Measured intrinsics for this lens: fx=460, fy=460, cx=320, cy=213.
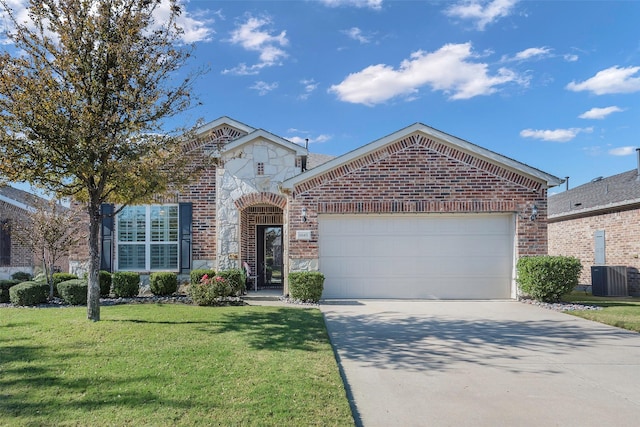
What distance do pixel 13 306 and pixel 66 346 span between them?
5.75 meters

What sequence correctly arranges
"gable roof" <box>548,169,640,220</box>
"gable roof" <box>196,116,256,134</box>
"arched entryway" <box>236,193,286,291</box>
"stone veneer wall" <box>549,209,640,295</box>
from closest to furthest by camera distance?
"arched entryway" <box>236,193,286,291</box> → "gable roof" <box>196,116,256,134</box> → "stone veneer wall" <box>549,209,640,295</box> → "gable roof" <box>548,169,640,220</box>

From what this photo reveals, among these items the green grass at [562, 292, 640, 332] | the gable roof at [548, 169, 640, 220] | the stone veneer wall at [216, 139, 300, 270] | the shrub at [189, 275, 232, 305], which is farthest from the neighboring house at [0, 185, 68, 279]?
the gable roof at [548, 169, 640, 220]

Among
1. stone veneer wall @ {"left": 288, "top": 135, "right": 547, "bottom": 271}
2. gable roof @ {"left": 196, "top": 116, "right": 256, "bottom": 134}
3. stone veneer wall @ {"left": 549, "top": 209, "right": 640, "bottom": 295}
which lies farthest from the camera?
stone veneer wall @ {"left": 549, "top": 209, "right": 640, "bottom": 295}

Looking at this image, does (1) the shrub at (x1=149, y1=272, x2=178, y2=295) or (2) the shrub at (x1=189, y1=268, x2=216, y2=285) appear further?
(1) the shrub at (x1=149, y1=272, x2=178, y2=295)

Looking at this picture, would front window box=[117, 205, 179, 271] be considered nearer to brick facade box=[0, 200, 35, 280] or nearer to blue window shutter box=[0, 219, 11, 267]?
brick facade box=[0, 200, 35, 280]

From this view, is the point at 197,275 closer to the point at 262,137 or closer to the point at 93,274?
the point at 93,274

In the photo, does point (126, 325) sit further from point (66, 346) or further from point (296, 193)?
point (296, 193)

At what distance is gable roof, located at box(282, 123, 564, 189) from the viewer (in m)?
12.1

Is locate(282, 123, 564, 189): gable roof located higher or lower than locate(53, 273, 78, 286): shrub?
higher

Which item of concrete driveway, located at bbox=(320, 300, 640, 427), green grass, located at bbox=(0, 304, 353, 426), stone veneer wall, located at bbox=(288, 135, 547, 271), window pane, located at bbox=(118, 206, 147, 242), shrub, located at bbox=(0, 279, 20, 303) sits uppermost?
stone veneer wall, located at bbox=(288, 135, 547, 271)

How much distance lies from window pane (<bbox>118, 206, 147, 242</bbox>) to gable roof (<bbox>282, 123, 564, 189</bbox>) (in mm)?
4773

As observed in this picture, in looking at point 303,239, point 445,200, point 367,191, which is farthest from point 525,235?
point 303,239

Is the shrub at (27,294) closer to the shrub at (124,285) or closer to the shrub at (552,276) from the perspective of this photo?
the shrub at (124,285)

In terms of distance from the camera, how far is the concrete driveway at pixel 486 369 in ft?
14.5
